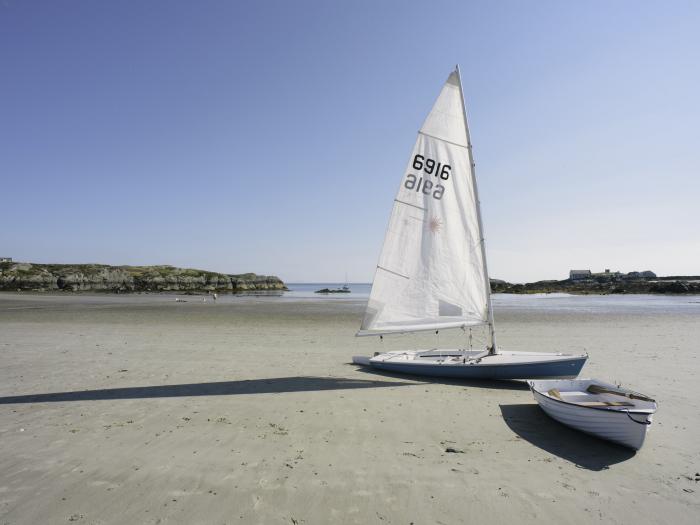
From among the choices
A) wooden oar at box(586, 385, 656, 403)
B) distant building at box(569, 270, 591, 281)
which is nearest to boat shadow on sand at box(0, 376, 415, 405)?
wooden oar at box(586, 385, 656, 403)

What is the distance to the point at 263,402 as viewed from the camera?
9070 millimetres

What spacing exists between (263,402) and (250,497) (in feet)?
13.6

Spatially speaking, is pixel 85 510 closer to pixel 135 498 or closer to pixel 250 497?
pixel 135 498

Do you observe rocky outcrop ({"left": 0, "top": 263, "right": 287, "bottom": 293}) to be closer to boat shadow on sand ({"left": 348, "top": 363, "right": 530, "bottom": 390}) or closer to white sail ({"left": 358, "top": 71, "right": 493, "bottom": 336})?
boat shadow on sand ({"left": 348, "top": 363, "right": 530, "bottom": 390})

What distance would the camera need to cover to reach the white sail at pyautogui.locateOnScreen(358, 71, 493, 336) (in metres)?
11.8

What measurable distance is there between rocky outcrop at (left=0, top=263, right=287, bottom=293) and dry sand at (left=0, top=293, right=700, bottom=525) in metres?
70.1

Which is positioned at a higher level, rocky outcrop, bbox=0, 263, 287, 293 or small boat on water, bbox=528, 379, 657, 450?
rocky outcrop, bbox=0, 263, 287, 293

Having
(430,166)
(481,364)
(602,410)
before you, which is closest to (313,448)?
(602,410)

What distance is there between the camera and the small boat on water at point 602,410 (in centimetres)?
627

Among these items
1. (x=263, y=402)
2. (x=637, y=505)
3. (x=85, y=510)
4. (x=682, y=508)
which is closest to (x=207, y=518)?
(x=85, y=510)

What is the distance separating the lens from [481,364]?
35.3 feet

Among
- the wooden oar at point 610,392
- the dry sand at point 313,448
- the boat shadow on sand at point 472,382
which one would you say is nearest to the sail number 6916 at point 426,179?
the boat shadow on sand at point 472,382

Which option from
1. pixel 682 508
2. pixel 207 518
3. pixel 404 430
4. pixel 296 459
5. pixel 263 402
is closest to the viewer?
pixel 207 518

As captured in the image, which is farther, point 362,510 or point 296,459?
point 296,459
